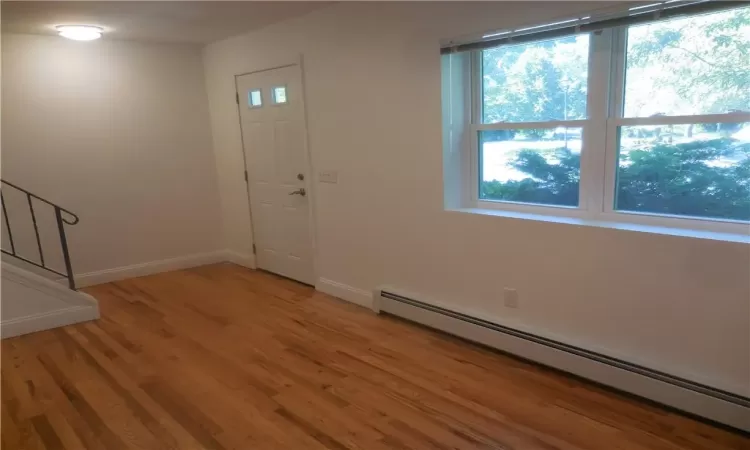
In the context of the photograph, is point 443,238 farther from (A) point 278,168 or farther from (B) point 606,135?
(A) point 278,168

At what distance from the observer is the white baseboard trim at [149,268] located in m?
5.17

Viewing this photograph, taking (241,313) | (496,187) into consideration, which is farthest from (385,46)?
(241,313)

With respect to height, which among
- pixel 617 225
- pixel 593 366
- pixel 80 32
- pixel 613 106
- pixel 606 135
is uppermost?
pixel 80 32

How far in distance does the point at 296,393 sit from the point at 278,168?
2576 mm

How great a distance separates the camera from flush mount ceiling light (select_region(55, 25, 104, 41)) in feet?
14.0

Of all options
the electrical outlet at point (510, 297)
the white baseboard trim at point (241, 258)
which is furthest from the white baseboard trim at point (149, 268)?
the electrical outlet at point (510, 297)

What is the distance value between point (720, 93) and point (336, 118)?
103 inches

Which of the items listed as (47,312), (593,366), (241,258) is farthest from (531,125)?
(47,312)

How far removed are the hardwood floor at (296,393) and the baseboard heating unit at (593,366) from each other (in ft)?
0.22

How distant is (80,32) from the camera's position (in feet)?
14.4

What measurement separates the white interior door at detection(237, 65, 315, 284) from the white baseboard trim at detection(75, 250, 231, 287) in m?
0.76

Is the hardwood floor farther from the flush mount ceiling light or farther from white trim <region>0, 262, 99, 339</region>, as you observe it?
the flush mount ceiling light

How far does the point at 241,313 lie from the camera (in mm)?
4188

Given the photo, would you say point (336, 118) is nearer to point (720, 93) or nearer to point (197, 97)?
point (197, 97)
